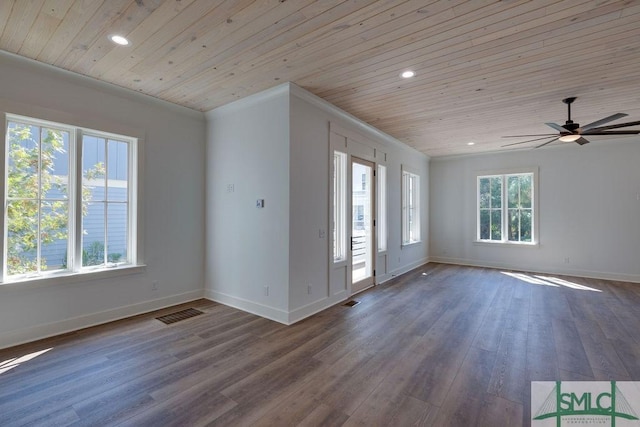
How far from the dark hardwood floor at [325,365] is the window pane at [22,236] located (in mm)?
811

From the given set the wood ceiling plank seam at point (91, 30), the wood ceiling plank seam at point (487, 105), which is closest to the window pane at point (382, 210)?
the wood ceiling plank seam at point (487, 105)

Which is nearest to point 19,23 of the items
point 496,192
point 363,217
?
point 363,217

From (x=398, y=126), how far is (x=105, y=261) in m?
4.72

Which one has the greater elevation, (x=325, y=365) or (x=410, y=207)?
(x=410, y=207)

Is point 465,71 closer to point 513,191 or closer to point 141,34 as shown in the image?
point 141,34

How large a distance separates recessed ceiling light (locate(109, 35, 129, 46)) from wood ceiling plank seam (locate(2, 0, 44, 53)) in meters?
0.46

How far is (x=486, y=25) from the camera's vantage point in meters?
2.34

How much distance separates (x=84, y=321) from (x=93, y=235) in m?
0.97

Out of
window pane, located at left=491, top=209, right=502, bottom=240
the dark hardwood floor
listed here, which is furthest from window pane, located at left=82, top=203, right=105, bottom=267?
window pane, located at left=491, top=209, right=502, bottom=240

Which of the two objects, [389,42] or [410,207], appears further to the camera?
[410,207]

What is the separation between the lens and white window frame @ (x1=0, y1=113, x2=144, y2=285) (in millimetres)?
2918

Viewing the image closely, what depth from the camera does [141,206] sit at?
12.6 feet

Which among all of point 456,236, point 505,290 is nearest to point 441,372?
point 505,290

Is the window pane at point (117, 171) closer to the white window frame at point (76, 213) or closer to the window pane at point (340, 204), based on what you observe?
the white window frame at point (76, 213)
